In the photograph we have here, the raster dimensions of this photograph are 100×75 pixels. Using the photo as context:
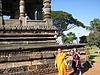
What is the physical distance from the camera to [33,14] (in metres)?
20.7

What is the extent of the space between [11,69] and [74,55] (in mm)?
3481

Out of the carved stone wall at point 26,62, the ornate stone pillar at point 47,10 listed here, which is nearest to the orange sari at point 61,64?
the carved stone wall at point 26,62

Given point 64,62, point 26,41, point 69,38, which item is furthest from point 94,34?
point 64,62

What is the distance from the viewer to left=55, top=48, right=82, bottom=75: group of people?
11945 millimetres

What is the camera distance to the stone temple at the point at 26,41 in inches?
488

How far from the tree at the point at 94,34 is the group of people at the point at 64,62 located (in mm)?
37253

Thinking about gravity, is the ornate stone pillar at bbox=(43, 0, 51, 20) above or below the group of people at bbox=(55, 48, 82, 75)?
above

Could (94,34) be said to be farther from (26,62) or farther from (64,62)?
(64,62)

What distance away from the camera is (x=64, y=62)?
476 inches

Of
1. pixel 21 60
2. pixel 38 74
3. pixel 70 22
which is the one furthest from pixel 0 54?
pixel 70 22

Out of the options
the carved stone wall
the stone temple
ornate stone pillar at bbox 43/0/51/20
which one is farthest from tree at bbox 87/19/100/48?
the carved stone wall

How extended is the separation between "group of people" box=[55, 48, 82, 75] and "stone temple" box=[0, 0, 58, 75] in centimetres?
109

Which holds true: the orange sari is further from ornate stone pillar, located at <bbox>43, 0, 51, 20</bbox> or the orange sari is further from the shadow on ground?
ornate stone pillar, located at <bbox>43, 0, 51, 20</bbox>

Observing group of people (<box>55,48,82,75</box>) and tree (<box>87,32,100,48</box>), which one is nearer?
group of people (<box>55,48,82,75</box>)
